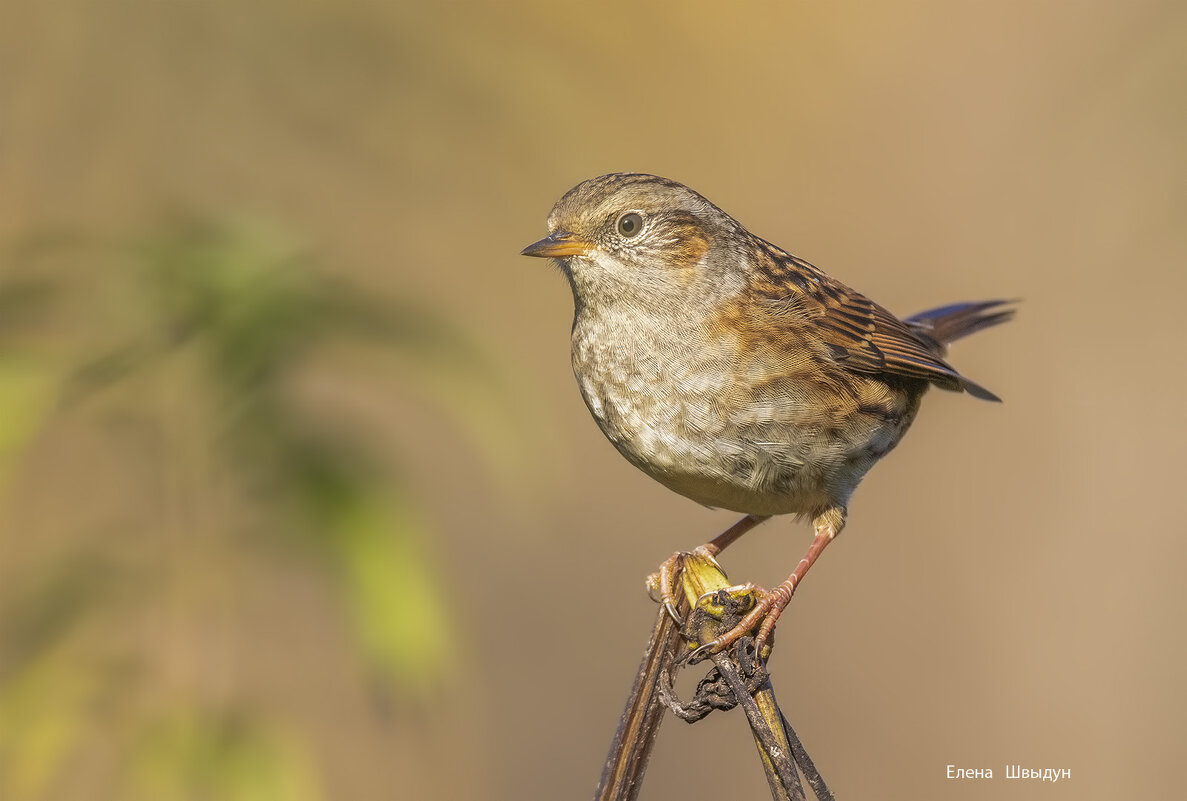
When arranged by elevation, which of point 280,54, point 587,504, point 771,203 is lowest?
point 587,504

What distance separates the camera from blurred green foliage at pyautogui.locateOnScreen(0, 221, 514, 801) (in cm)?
210

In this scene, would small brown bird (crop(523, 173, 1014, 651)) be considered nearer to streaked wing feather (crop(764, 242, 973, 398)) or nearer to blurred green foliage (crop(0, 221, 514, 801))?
streaked wing feather (crop(764, 242, 973, 398))

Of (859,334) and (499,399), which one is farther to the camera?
(859,334)

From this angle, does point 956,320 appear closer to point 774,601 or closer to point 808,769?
point 774,601

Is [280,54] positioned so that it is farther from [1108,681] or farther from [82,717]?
[1108,681]

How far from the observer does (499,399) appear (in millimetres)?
2428

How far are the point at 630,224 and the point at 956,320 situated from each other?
1792 mm

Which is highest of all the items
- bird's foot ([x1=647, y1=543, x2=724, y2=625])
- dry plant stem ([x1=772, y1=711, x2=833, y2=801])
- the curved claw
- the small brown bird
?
the small brown bird

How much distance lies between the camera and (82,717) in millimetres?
2199

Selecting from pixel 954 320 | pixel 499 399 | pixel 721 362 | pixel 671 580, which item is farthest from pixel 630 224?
pixel 954 320

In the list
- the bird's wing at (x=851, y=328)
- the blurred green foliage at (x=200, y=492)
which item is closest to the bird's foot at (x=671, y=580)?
the blurred green foliage at (x=200, y=492)

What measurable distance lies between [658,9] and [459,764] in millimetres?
4749

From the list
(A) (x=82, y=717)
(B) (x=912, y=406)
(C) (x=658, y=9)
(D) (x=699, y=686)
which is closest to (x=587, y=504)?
(C) (x=658, y=9)

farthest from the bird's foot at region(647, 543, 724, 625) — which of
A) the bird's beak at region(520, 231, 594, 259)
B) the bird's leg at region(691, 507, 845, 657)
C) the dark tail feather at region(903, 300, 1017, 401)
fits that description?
the dark tail feather at region(903, 300, 1017, 401)
